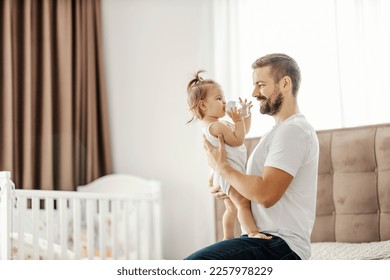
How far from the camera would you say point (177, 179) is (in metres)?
1.56

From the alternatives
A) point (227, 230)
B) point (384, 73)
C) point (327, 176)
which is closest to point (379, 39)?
point (384, 73)

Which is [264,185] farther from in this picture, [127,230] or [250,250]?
[127,230]

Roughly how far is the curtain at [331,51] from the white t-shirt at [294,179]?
0.33 meters

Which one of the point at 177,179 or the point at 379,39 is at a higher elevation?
the point at 379,39

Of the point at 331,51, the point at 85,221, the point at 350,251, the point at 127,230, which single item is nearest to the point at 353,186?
the point at 350,251

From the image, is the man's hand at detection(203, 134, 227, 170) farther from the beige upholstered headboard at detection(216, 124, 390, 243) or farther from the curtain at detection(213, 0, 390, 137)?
the beige upholstered headboard at detection(216, 124, 390, 243)

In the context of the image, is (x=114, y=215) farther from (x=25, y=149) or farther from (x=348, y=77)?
(x=348, y=77)

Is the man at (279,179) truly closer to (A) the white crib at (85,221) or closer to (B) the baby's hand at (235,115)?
(B) the baby's hand at (235,115)

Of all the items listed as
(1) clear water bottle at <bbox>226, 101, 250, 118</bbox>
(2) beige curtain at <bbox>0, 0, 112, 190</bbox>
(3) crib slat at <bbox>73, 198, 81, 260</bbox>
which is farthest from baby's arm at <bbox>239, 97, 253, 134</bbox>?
(3) crib slat at <bbox>73, 198, 81, 260</bbox>

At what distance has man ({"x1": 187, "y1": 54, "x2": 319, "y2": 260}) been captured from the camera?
3.51 ft

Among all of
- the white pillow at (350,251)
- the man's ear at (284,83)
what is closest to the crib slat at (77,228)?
the white pillow at (350,251)

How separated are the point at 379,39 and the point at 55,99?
0.77 meters

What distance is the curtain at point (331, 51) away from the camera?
56.0 inches

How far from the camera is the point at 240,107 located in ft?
3.84
